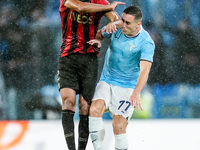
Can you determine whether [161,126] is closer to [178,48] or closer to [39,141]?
[178,48]

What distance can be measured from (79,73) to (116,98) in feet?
1.38

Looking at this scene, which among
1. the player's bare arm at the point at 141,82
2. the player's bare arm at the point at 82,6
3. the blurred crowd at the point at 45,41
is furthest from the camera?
the blurred crowd at the point at 45,41

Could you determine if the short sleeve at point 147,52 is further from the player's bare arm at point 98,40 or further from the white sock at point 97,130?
the white sock at point 97,130

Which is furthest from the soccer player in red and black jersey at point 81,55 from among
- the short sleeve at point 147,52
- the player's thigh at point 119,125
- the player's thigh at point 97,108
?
the short sleeve at point 147,52

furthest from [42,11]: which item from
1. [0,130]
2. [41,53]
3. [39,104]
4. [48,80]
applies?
[0,130]

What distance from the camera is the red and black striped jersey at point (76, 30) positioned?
3.62 metres

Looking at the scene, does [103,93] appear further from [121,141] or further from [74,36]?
[74,36]

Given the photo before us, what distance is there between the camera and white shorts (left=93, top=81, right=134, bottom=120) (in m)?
3.61

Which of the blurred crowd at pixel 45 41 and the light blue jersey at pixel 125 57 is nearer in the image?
the light blue jersey at pixel 125 57

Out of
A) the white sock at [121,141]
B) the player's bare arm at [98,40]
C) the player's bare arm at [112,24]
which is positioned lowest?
the white sock at [121,141]

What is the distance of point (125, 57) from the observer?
3658 mm

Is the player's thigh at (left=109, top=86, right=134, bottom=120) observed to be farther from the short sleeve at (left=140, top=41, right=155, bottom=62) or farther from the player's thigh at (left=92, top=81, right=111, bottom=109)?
the short sleeve at (left=140, top=41, right=155, bottom=62)

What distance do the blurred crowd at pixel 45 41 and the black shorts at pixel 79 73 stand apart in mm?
1980

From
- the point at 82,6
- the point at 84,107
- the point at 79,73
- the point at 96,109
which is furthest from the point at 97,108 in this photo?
the point at 82,6
